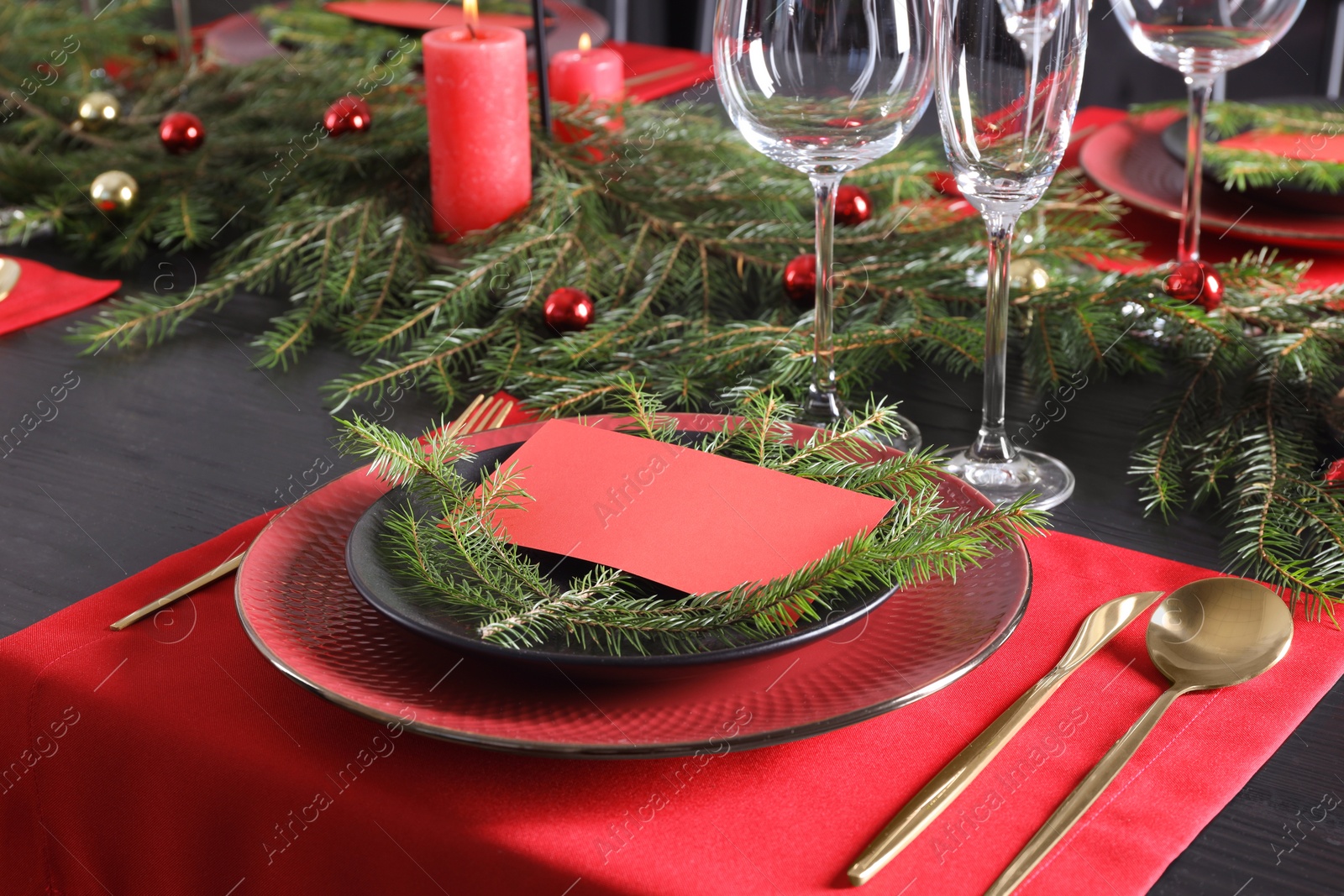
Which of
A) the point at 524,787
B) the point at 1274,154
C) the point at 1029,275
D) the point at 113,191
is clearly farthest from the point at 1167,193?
the point at 113,191

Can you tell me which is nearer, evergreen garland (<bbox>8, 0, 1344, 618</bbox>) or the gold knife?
the gold knife

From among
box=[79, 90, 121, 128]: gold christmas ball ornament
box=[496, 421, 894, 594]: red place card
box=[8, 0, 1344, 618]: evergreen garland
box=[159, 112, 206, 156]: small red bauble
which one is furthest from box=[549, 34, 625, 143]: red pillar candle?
box=[496, 421, 894, 594]: red place card

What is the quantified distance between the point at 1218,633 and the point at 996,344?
18 centimetres

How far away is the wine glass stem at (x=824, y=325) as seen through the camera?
0.60 meters

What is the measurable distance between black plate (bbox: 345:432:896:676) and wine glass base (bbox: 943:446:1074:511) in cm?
21

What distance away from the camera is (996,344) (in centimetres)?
57

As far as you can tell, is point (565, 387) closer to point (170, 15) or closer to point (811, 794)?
point (811, 794)

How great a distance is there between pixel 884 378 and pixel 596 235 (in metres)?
0.25

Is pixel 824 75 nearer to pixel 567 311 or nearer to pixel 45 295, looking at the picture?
pixel 567 311

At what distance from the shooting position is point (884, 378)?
74 cm

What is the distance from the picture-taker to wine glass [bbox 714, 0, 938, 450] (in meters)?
0.53

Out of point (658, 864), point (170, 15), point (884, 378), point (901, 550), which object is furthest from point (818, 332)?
point (170, 15)

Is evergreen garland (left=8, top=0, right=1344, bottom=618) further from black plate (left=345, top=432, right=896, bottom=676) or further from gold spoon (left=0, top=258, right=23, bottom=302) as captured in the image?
black plate (left=345, top=432, right=896, bottom=676)

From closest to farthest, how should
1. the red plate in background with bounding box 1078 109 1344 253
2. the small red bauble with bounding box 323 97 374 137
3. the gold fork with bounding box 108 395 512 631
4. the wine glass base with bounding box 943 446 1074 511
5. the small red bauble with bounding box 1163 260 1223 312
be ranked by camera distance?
1. the gold fork with bounding box 108 395 512 631
2. the wine glass base with bounding box 943 446 1074 511
3. the small red bauble with bounding box 1163 260 1223 312
4. the red plate in background with bounding box 1078 109 1344 253
5. the small red bauble with bounding box 323 97 374 137
